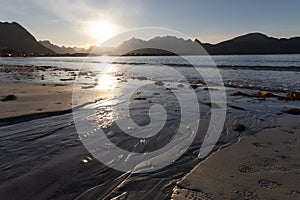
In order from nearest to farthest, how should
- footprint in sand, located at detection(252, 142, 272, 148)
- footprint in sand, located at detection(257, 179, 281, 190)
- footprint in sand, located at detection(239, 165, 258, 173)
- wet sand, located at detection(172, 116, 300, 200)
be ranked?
wet sand, located at detection(172, 116, 300, 200) < footprint in sand, located at detection(257, 179, 281, 190) < footprint in sand, located at detection(239, 165, 258, 173) < footprint in sand, located at detection(252, 142, 272, 148)

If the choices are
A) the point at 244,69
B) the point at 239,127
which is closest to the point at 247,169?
the point at 239,127

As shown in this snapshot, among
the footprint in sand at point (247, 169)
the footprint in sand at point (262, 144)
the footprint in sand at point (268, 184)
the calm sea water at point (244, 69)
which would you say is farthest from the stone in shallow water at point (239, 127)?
the calm sea water at point (244, 69)

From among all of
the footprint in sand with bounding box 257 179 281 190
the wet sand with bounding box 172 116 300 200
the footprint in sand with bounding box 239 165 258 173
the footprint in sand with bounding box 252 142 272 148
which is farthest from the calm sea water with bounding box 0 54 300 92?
the footprint in sand with bounding box 257 179 281 190

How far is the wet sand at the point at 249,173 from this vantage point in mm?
3572

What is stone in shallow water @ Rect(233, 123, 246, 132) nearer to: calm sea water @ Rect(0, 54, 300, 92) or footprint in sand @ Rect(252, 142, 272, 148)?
footprint in sand @ Rect(252, 142, 272, 148)

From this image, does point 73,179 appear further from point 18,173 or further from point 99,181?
point 18,173

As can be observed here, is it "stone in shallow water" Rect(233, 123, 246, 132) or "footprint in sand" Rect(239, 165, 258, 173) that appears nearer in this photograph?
"footprint in sand" Rect(239, 165, 258, 173)

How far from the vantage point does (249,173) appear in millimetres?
4234

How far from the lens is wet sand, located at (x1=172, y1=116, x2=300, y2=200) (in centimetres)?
357

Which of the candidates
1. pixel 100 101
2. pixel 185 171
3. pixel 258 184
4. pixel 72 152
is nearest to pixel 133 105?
pixel 100 101

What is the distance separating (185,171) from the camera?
4363 millimetres

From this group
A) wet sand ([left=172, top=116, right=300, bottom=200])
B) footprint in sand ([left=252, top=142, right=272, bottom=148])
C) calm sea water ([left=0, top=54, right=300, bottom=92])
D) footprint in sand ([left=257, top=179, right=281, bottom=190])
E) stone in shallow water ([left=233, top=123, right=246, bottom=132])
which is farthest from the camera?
calm sea water ([left=0, top=54, right=300, bottom=92])

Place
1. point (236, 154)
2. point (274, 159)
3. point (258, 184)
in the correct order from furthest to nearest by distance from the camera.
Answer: point (236, 154) < point (274, 159) < point (258, 184)

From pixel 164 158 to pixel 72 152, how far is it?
2179mm
